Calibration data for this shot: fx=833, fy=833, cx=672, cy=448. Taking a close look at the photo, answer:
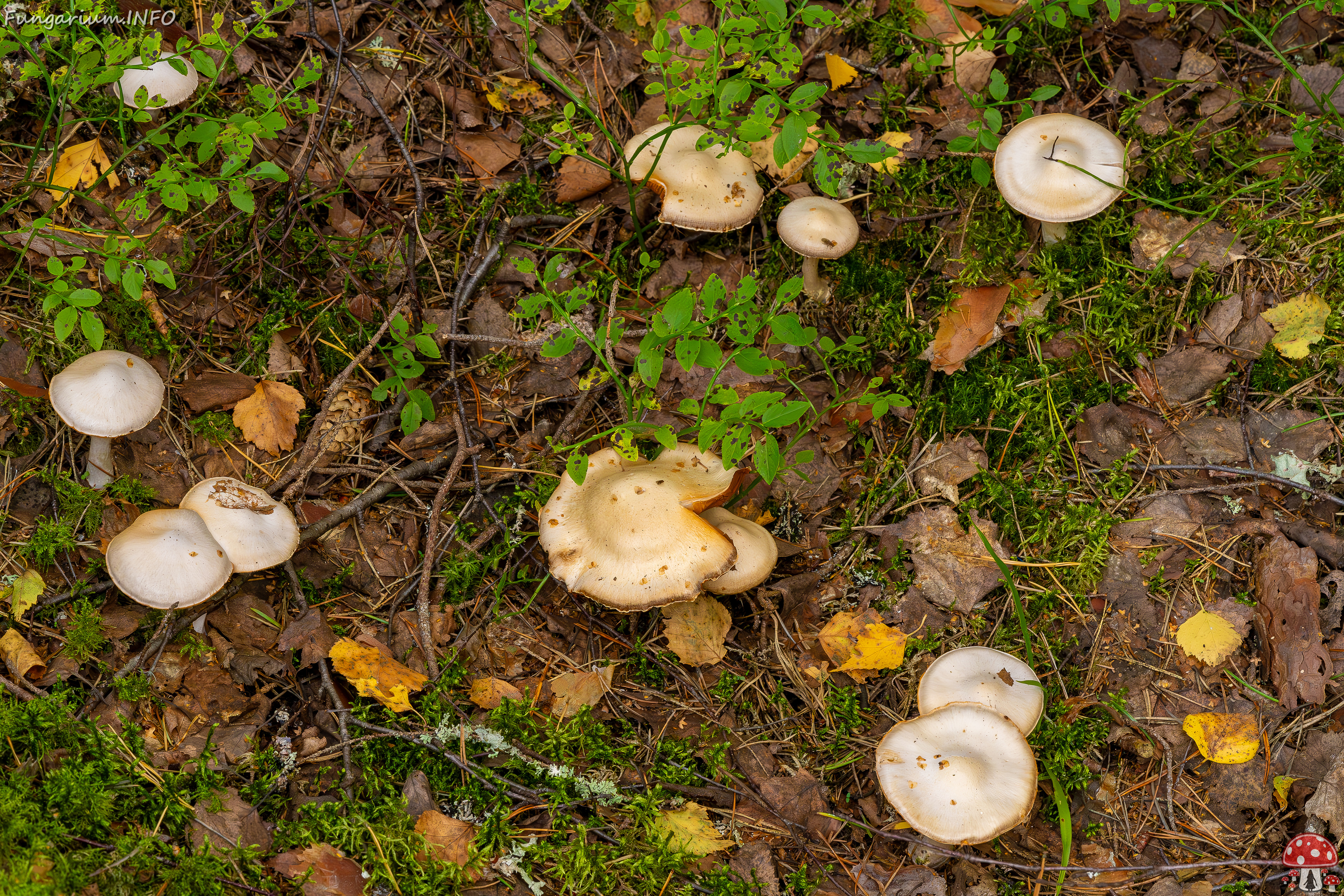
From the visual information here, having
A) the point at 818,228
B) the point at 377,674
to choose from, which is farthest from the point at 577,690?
the point at 818,228

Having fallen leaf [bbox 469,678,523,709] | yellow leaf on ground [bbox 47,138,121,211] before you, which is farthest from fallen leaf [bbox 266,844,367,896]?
yellow leaf on ground [bbox 47,138,121,211]

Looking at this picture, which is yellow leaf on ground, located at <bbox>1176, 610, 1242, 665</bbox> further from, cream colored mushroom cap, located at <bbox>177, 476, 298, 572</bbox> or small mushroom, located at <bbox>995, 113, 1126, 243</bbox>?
cream colored mushroom cap, located at <bbox>177, 476, 298, 572</bbox>

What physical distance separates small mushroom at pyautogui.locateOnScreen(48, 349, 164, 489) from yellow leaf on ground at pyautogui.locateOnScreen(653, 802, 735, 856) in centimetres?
301

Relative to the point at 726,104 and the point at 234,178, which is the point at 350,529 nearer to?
the point at 234,178

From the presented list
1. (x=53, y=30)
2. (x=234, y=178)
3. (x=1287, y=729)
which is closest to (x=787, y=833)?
(x=1287, y=729)

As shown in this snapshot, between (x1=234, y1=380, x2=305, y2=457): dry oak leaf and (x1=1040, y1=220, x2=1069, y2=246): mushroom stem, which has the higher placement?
(x1=1040, y1=220, x2=1069, y2=246): mushroom stem

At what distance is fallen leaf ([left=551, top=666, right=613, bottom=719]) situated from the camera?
3.93 m

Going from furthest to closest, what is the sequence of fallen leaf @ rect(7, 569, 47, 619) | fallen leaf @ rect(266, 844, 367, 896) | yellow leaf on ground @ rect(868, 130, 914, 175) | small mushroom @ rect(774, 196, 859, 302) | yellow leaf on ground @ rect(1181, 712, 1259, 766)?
yellow leaf on ground @ rect(868, 130, 914, 175)
small mushroom @ rect(774, 196, 859, 302)
yellow leaf on ground @ rect(1181, 712, 1259, 766)
fallen leaf @ rect(7, 569, 47, 619)
fallen leaf @ rect(266, 844, 367, 896)

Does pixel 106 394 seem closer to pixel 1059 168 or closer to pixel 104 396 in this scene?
pixel 104 396

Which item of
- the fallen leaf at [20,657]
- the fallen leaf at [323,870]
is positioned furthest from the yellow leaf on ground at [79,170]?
the fallen leaf at [323,870]

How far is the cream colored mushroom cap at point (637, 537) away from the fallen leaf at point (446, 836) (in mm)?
1135

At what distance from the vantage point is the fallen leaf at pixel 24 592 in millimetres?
3730

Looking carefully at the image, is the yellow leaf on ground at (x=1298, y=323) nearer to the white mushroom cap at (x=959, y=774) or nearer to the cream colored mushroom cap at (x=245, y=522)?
the white mushroom cap at (x=959, y=774)

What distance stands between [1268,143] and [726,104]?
3.13m
